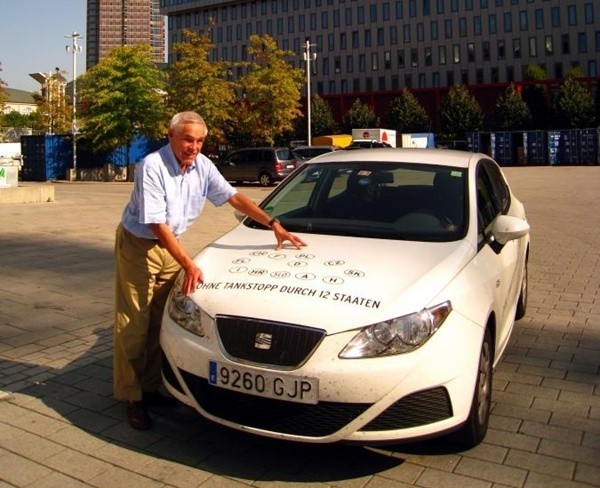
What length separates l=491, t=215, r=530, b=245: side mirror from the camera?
4.07 meters

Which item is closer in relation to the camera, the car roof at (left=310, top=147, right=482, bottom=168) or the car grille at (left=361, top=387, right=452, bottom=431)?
the car grille at (left=361, top=387, right=452, bottom=431)

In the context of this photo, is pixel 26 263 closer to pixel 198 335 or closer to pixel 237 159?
pixel 198 335

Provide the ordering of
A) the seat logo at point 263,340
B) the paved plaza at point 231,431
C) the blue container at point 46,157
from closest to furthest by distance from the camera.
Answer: the seat logo at point 263,340 → the paved plaza at point 231,431 → the blue container at point 46,157

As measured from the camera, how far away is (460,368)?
315cm

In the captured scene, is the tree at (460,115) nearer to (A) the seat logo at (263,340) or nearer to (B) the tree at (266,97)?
(B) the tree at (266,97)

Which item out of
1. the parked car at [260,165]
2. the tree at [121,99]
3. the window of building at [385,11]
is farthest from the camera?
the window of building at [385,11]

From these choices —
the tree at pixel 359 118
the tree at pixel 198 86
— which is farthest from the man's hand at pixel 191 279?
the tree at pixel 359 118

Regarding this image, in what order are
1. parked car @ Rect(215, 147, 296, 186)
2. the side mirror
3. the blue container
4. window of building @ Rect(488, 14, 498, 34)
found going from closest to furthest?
the side mirror → parked car @ Rect(215, 147, 296, 186) → the blue container → window of building @ Rect(488, 14, 498, 34)

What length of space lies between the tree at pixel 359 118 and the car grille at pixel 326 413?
61.2 metres

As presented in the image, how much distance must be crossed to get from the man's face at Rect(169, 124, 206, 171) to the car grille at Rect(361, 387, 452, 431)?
1.76 meters

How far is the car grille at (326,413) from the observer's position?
3029 mm

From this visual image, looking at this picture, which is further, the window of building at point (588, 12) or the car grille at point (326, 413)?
the window of building at point (588, 12)

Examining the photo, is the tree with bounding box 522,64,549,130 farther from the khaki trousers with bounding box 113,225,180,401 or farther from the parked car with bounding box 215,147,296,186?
the khaki trousers with bounding box 113,225,180,401

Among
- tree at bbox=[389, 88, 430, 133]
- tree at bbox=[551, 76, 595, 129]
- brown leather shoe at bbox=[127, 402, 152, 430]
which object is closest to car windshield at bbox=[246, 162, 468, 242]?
brown leather shoe at bbox=[127, 402, 152, 430]
